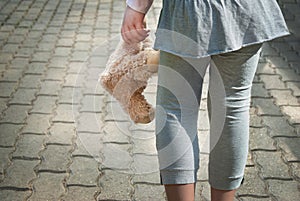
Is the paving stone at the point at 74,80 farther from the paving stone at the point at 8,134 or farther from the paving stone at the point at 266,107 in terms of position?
the paving stone at the point at 266,107

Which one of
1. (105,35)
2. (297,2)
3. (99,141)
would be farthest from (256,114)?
(297,2)

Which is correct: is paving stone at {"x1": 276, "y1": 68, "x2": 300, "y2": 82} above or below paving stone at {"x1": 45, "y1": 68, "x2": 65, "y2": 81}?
above

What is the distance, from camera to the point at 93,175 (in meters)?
2.38

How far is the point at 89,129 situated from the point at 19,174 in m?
0.56

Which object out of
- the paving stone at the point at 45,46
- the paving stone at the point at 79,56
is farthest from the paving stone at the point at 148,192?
the paving stone at the point at 45,46

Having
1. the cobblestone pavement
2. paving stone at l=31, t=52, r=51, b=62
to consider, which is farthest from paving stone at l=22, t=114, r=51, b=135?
paving stone at l=31, t=52, r=51, b=62

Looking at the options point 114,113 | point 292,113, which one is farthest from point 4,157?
point 292,113

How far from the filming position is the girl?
1384 mm

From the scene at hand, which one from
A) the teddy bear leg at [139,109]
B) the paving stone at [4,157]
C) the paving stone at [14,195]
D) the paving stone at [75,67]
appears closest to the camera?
the teddy bear leg at [139,109]

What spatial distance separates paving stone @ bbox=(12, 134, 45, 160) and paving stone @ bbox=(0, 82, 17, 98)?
0.63 metres

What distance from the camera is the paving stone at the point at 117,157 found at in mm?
2479

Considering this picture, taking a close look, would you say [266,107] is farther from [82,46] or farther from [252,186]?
[82,46]

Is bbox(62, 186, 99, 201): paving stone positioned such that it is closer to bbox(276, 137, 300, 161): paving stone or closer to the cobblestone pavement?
the cobblestone pavement

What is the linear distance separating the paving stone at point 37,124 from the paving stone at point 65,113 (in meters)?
0.06
